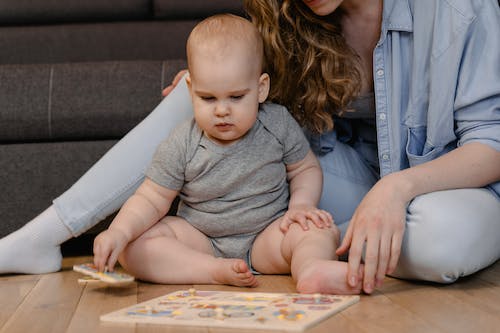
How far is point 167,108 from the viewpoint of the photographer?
4.61 feet

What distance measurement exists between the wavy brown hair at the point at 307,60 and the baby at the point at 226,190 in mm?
70

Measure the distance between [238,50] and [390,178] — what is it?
1.11 ft

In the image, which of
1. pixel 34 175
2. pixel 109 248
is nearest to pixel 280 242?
pixel 109 248

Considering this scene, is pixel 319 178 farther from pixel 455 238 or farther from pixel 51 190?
pixel 51 190

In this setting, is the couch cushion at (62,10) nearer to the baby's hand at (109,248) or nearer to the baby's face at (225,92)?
the baby's face at (225,92)

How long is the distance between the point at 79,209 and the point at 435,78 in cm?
66

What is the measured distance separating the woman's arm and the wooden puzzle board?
0.20 feet

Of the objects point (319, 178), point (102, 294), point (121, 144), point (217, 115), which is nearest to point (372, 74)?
point (319, 178)

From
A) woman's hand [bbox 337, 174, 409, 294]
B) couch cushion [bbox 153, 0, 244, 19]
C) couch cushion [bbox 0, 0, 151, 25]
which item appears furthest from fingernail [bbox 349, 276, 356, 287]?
couch cushion [bbox 0, 0, 151, 25]

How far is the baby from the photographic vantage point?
1222mm

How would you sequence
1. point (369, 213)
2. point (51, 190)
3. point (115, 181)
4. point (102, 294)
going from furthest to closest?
1. point (51, 190)
2. point (115, 181)
3. point (102, 294)
4. point (369, 213)

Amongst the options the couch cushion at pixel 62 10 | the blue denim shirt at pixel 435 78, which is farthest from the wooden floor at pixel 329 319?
the couch cushion at pixel 62 10

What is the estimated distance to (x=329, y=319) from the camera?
94 centimetres

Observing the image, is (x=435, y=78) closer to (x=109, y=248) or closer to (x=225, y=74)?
(x=225, y=74)
